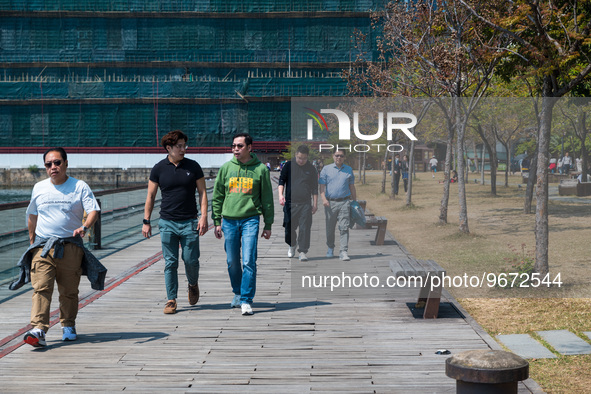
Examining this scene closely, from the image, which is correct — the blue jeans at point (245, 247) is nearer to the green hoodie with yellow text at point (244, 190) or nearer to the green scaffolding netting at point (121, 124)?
the green hoodie with yellow text at point (244, 190)

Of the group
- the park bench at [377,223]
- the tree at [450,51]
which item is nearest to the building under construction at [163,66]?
the tree at [450,51]

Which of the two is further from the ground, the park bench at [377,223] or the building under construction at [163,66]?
the building under construction at [163,66]

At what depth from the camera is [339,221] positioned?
39.7 feet

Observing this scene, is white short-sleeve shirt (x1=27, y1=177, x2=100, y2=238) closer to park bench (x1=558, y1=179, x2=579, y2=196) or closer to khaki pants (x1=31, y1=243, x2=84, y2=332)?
khaki pants (x1=31, y1=243, x2=84, y2=332)

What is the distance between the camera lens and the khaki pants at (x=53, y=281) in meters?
7.46

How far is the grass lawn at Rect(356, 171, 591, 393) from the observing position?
8.97 metres

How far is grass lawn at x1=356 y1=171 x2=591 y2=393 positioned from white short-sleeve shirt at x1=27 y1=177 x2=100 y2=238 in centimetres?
470

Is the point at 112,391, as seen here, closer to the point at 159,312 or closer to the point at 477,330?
the point at 159,312

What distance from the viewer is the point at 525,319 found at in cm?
963

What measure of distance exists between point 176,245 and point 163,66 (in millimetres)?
85947

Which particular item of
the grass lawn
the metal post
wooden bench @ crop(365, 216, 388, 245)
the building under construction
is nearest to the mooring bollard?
the grass lawn

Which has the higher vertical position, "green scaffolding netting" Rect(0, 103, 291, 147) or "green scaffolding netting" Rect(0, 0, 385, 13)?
"green scaffolding netting" Rect(0, 0, 385, 13)

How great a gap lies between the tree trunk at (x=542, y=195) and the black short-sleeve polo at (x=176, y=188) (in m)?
5.79

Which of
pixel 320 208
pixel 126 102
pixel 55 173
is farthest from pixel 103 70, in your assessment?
pixel 55 173
